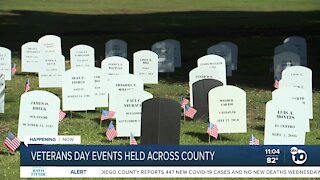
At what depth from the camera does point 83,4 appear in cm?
5319

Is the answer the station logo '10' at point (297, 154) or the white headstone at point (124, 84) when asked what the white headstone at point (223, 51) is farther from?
the station logo '10' at point (297, 154)

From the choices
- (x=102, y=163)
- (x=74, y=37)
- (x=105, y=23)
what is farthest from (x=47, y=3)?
(x=102, y=163)

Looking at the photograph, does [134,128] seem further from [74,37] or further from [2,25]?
[2,25]

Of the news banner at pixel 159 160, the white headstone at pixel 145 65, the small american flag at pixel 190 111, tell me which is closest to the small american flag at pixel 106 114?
the small american flag at pixel 190 111

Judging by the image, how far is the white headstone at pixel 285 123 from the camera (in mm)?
11961

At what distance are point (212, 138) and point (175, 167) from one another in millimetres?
3731

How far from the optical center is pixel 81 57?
19.0 meters

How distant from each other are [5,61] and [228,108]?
6.97 metres

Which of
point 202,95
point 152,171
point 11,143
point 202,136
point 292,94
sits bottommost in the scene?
point 152,171

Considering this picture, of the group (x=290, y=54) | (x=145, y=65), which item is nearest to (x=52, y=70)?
(x=145, y=65)

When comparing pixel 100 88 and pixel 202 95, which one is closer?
pixel 202 95

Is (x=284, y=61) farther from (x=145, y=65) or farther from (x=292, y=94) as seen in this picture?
(x=292, y=94)

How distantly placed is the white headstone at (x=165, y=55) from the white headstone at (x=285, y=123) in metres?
9.31

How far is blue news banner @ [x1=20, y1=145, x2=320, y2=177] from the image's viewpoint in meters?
10.2
